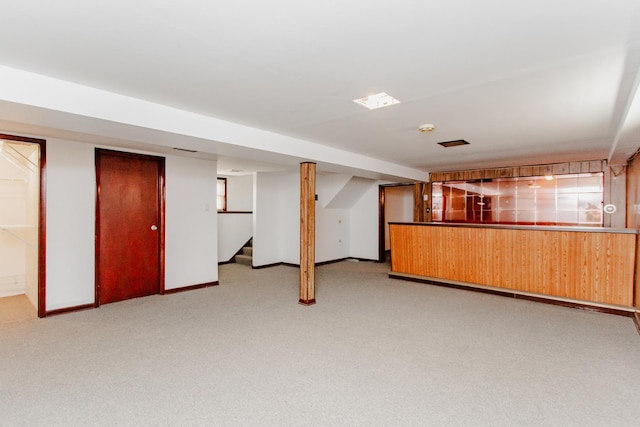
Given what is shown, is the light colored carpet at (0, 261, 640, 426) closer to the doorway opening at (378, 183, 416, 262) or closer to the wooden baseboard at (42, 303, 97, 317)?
the wooden baseboard at (42, 303, 97, 317)

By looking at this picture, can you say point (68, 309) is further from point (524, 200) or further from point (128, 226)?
point (524, 200)

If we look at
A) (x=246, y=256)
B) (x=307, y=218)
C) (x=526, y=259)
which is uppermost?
(x=307, y=218)

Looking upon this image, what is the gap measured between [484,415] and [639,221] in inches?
153

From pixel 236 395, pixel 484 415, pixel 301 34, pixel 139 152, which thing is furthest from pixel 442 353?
pixel 139 152

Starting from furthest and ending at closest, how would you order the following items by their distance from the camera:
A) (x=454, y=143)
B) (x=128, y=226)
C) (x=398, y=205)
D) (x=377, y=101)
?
(x=398, y=205) → (x=128, y=226) → (x=454, y=143) → (x=377, y=101)

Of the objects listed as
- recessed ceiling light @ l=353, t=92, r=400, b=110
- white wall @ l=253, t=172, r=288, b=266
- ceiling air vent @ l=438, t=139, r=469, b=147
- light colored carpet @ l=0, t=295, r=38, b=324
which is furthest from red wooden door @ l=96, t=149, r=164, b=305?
ceiling air vent @ l=438, t=139, r=469, b=147

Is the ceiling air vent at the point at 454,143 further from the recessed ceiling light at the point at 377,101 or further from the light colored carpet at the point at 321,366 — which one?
the light colored carpet at the point at 321,366

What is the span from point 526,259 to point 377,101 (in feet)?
11.4

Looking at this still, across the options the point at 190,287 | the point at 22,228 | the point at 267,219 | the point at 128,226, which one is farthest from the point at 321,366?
the point at 267,219

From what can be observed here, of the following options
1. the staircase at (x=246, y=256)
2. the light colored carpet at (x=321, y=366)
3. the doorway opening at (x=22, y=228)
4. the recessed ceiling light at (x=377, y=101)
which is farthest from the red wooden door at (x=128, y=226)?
the recessed ceiling light at (x=377, y=101)

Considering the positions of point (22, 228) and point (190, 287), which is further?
point (190, 287)

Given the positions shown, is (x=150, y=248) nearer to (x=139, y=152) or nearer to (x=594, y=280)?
(x=139, y=152)

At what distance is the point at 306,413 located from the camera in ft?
6.86

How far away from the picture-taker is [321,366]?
2689 millimetres
